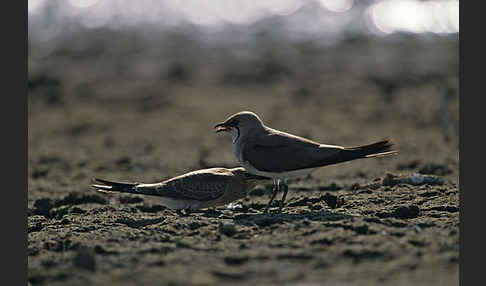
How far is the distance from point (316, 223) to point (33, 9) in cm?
2339

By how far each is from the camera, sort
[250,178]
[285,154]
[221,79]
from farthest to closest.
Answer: [221,79] → [250,178] → [285,154]

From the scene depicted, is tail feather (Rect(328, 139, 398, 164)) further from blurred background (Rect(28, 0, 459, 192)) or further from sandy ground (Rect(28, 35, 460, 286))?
blurred background (Rect(28, 0, 459, 192))

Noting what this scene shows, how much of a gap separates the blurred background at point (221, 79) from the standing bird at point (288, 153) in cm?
252

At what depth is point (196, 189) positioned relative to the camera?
6660mm

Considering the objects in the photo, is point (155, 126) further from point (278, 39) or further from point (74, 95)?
point (278, 39)

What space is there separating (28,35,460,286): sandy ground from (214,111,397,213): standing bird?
0.42 m

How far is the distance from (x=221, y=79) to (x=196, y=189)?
11.3m

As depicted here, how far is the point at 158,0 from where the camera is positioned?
2731cm

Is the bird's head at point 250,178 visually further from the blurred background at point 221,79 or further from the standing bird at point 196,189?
the blurred background at point 221,79

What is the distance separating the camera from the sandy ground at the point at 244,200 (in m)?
4.64

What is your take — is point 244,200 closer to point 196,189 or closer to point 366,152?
point 196,189

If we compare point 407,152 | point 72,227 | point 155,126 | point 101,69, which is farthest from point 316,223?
point 101,69

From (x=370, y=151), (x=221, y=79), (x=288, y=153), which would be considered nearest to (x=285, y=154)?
(x=288, y=153)

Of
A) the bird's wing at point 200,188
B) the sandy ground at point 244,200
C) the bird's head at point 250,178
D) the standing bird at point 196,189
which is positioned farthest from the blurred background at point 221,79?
the bird's wing at point 200,188
